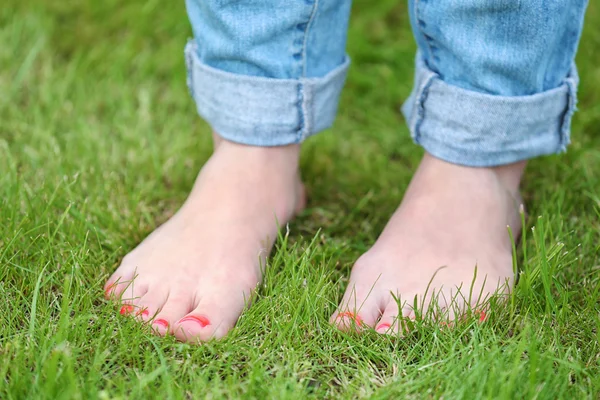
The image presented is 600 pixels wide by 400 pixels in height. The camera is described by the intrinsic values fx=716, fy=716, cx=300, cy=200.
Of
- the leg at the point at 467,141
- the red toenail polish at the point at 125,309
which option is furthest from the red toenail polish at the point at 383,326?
the red toenail polish at the point at 125,309

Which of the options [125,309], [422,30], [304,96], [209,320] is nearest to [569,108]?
[422,30]

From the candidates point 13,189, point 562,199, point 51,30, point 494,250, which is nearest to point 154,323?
point 13,189

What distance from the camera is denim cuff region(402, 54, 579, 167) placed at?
1.11 metres

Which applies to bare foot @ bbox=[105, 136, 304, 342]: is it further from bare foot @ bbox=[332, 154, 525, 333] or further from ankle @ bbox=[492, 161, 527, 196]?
ankle @ bbox=[492, 161, 527, 196]

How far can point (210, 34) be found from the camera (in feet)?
3.74

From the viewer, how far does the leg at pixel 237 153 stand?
3.59 feet

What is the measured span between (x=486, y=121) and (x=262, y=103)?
1.17 feet

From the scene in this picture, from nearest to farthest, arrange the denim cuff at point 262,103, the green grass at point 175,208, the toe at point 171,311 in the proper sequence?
the green grass at point 175,208
the toe at point 171,311
the denim cuff at point 262,103

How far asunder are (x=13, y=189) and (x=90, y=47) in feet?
2.56

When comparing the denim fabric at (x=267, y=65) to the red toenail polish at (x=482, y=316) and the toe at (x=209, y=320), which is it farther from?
the red toenail polish at (x=482, y=316)

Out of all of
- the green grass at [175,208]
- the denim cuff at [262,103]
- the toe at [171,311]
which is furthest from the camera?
the denim cuff at [262,103]

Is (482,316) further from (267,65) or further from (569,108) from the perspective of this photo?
(267,65)

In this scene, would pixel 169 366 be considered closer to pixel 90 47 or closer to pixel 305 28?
pixel 305 28

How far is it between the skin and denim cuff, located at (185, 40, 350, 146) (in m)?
0.04
